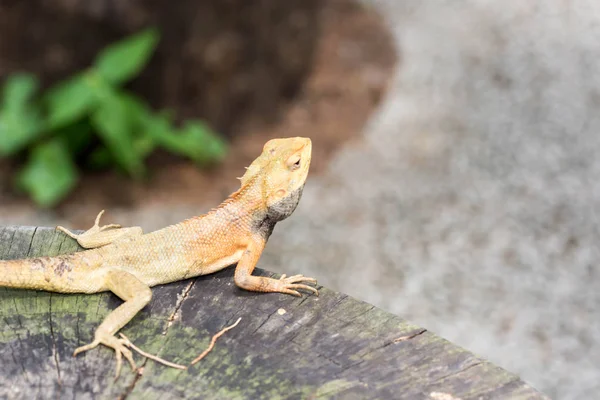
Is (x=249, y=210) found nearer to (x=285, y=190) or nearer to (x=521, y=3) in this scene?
(x=285, y=190)

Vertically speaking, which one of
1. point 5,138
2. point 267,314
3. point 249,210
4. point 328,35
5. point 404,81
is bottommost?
point 267,314

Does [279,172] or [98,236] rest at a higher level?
[279,172]

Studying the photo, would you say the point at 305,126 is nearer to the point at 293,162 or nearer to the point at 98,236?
the point at 293,162

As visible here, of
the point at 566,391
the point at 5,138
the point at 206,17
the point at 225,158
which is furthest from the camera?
the point at 225,158

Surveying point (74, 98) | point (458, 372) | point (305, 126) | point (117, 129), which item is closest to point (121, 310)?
point (458, 372)

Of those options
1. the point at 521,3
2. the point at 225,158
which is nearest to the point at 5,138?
the point at 225,158

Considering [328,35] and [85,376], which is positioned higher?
[328,35]
